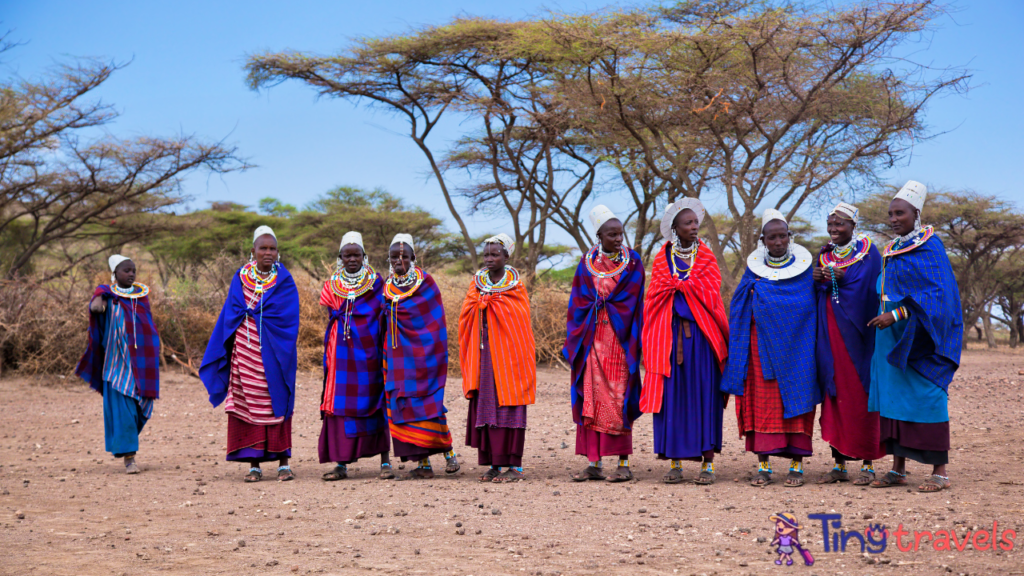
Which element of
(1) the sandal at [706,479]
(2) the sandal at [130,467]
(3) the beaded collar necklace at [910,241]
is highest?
(3) the beaded collar necklace at [910,241]

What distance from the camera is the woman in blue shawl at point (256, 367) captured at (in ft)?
22.6

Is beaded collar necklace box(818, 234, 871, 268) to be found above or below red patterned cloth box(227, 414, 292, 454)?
above

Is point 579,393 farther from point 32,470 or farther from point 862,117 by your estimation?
point 862,117

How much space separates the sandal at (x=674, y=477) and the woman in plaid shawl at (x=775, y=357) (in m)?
0.55

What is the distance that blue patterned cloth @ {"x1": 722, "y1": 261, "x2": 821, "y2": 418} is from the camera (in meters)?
5.90

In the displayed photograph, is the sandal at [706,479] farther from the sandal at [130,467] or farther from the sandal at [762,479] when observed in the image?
the sandal at [130,467]

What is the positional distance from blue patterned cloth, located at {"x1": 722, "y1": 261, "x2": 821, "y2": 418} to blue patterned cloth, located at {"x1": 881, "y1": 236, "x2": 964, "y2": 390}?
1.81 feet

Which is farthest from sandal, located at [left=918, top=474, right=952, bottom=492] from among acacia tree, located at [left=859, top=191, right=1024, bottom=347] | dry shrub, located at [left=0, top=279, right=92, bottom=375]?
acacia tree, located at [left=859, top=191, right=1024, bottom=347]

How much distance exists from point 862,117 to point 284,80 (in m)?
13.9

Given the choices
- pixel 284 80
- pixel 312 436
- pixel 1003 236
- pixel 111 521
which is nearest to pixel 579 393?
pixel 111 521

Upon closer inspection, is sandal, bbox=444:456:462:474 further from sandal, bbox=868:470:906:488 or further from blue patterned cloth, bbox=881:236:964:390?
blue patterned cloth, bbox=881:236:964:390

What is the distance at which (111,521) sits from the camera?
545cm

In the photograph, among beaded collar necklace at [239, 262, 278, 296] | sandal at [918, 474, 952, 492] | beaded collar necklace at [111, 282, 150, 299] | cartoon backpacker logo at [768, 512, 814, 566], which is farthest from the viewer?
beaded collar necklace at [111, 282, 150, 299]

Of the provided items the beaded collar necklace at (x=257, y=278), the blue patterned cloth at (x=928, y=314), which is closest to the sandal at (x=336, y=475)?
the beaded collar necklace at (x=257, y=278)
